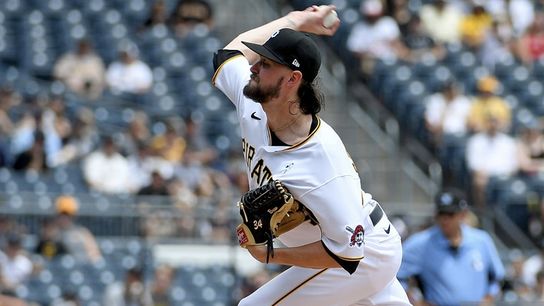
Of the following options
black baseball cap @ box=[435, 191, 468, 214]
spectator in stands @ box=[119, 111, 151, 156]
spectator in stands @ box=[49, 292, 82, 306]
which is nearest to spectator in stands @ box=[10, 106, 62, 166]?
spectator in stands @ box=[119, 111, 151, 156]

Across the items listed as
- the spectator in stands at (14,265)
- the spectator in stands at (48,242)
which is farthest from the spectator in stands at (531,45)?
the spectator in stands at (14,265)

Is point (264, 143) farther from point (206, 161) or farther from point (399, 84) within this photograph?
point (399, 84)

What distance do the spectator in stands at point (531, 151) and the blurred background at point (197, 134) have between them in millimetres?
25

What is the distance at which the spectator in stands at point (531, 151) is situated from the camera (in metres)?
13.9

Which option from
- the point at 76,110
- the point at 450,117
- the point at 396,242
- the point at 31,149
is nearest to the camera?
the point at 396,242

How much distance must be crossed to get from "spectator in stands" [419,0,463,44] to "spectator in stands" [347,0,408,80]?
726 millimetres

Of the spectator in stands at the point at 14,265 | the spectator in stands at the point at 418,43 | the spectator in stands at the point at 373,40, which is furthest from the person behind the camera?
the spectator in stands at the point at 418,43

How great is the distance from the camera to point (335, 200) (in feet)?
17.8

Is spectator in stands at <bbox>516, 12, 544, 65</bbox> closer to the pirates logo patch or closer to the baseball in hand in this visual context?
the baseball in hand

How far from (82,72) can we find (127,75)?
1.75 ft

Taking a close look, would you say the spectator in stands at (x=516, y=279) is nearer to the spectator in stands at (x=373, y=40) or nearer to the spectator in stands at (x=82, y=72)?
the spectator in stands at (x=373, y=40)

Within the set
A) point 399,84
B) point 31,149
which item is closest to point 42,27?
point 31,149

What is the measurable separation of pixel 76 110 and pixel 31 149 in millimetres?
1068

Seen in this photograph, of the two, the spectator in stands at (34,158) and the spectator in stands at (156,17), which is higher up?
the spectator in stands at (156,17)
